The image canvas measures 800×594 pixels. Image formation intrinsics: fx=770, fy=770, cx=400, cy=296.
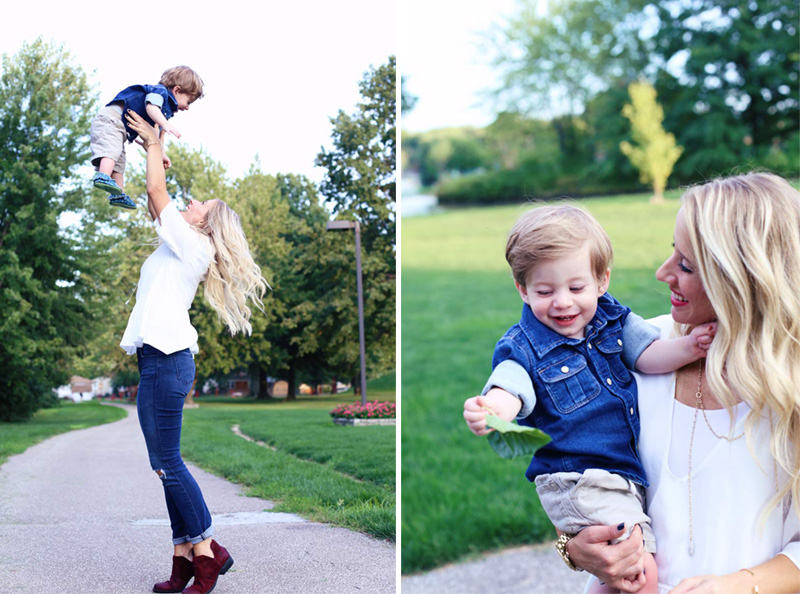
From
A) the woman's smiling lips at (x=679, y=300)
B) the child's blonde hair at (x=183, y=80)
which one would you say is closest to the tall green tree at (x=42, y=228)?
the child's blonde hair at (x=183, y=80)

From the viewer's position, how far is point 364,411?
5.38m

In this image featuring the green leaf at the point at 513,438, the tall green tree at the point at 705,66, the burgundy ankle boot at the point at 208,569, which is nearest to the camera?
the green leaf at the point at 513,438

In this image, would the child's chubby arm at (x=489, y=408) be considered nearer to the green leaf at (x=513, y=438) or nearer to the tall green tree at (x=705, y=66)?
the green leaf at (x=513, y=438)

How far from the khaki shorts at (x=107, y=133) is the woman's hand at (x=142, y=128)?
0.05 metres

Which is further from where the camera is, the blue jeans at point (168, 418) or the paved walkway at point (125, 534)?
the paved walkway at point (125, 534)

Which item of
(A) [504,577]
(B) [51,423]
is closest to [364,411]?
(A) [504,577]

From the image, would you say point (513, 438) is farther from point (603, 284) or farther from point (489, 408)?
point (603, 284)

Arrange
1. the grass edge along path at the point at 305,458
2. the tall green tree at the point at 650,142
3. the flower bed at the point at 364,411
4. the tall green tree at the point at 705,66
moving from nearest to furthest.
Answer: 1. the grass edge along path at the point at 305,458
2. the flower bed at the point at 364,411
3. the tall green tree at the point at 650,142
4. the tall green tree at the point at 705,66

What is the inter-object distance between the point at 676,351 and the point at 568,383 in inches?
9.4

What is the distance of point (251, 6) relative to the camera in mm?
4570

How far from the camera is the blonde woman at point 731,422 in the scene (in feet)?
4.85

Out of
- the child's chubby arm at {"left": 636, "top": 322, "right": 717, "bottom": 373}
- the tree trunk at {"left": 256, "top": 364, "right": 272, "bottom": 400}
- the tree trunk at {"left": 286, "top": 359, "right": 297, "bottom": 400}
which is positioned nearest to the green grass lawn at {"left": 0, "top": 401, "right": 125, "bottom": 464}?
the tree trunk at {"left": 256, "top": 364, "right": 272, "bottom": 400}

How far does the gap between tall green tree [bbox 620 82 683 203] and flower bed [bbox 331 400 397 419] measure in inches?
626

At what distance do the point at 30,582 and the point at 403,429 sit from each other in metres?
3.32
